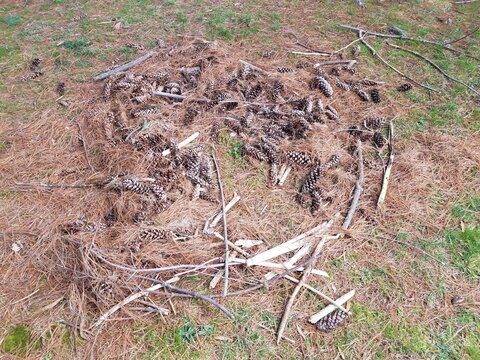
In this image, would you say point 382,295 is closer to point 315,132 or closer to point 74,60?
point 315,132

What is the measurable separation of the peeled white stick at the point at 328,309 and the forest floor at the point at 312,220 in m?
0.04

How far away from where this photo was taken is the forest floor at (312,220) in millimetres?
2404

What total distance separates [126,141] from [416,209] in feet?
8.34

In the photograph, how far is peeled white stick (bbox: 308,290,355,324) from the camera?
2482mm

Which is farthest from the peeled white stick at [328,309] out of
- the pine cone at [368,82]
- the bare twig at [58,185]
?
the pine cone at [368,82]

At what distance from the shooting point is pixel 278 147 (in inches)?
135

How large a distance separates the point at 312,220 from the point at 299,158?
1.97 feet

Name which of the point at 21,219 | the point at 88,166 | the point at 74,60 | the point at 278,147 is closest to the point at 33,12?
the point at 74,60

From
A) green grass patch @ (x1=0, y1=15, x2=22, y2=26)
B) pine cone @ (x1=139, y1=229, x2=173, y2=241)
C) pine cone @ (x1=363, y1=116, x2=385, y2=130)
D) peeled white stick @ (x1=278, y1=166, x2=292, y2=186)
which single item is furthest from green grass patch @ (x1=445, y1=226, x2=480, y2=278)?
green grass patch @ (x1=0, y1=15, x2=22, y2=26)

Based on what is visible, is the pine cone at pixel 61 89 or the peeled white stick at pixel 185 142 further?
the pine cone at pixel 61 89

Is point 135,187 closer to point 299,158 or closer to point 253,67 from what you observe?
point 299,158

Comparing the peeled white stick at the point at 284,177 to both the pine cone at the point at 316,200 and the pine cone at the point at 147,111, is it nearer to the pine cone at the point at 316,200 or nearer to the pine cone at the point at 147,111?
the pine cone at the point at 316,200

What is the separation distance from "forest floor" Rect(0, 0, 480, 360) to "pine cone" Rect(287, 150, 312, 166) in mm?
275

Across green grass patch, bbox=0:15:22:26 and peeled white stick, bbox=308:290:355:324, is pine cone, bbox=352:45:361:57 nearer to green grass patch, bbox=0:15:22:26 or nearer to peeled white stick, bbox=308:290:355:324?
peeled white stick, bbox=308:290:355:324
